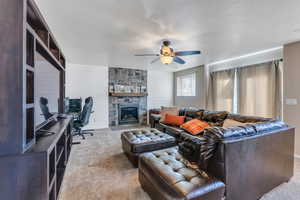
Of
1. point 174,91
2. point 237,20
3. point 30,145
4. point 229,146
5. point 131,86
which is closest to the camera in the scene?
point 30,145

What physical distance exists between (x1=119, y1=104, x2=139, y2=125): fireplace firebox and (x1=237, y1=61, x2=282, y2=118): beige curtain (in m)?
3.77

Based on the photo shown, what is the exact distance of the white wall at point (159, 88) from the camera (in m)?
6.43

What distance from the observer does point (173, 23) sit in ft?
7.25

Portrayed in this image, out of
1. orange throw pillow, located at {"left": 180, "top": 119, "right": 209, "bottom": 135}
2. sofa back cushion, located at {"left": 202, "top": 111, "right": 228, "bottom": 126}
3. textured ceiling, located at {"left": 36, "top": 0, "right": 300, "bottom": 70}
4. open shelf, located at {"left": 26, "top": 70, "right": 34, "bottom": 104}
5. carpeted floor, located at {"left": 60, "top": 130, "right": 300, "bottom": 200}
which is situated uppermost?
textured ceiling, located at {"left": 36, "top": 0, "right": 300, "bottom": 70}

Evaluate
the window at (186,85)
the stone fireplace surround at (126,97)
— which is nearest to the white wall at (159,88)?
the stone fireplace surround at (126,97)

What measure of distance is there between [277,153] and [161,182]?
1522mm

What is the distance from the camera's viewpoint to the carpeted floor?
5.78ft

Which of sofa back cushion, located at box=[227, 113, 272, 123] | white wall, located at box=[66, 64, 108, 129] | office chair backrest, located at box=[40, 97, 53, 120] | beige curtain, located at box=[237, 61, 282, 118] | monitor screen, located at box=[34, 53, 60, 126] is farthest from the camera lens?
white wall, located at box=[66, 64, 108, 129]


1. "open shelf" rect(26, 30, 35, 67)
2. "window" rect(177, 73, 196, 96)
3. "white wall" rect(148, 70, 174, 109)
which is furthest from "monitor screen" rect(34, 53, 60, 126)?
"window" rect(177, 73, 196, 96)

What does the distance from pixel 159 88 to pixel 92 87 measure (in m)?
2.89

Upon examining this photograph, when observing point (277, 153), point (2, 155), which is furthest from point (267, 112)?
point (2, 155)

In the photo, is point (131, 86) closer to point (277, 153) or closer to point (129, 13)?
point (129, 13)

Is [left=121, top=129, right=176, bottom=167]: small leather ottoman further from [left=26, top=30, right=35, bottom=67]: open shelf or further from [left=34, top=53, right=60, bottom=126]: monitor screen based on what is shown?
[left=26, top=30, right=35, bottom=67]: open shelf

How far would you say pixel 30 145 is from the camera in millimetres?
1242
